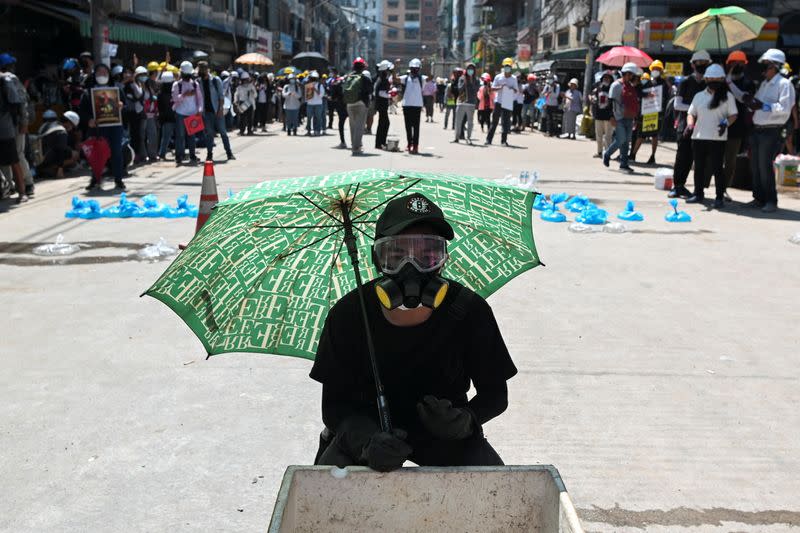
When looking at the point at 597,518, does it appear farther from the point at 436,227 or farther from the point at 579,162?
the point at 579,162

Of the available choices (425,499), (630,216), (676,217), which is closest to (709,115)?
(676,217)

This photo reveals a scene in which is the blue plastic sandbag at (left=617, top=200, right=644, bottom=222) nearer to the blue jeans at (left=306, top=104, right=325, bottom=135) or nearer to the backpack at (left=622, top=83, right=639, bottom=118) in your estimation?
the backpack at (left=622, top=83, right=639, bottom=118)

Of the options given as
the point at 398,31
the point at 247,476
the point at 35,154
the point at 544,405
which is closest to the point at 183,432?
the point at 247,476

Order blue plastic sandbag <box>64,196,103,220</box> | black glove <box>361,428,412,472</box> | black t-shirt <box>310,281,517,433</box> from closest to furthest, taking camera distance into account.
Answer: black glove <box>361,428,412,472</box> → black t-shirt <box>310,281,517,433</box> → blue plastic sandbag <box>64,196,103,220</box>

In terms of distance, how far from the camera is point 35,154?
1284 cm

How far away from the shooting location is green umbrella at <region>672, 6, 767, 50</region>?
1358 cm

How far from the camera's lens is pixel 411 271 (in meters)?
2.30

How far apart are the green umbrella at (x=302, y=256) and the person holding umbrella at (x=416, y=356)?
1.33 ft

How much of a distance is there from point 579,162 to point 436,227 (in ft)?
50.2

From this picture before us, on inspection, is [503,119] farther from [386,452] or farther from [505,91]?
[386,452]

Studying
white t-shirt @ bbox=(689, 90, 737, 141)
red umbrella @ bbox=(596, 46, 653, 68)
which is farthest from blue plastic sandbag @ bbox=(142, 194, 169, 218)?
red umbrella @ bbox=(596, 46, 653, 68)

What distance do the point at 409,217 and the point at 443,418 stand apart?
55cm

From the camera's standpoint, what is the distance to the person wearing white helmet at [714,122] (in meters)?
10.6

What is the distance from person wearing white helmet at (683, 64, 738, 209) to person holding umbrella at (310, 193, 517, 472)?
9.20 m
